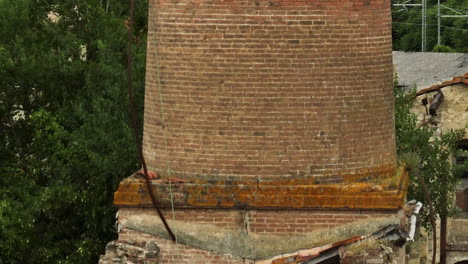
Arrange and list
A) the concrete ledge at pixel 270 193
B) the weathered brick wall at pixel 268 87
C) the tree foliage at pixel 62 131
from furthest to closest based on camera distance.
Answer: the tree foliage at pixel 62 131 → the weathered brick wall at pixel 268 87 → the concrete ledge at pixel 270 193

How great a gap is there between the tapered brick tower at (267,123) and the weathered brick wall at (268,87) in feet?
0.04

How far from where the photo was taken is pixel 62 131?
818 inches

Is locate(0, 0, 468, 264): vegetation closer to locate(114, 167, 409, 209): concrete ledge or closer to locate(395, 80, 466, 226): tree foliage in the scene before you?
locate(395, 80, 466, 226): tree foliage

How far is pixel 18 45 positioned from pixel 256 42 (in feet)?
28.3

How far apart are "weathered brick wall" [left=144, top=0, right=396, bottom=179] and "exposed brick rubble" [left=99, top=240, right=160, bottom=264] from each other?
908 mm

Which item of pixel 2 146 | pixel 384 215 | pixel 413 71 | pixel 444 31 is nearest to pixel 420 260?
pixel 2 146

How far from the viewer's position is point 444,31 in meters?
67.4

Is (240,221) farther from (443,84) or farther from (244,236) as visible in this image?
(443,84)

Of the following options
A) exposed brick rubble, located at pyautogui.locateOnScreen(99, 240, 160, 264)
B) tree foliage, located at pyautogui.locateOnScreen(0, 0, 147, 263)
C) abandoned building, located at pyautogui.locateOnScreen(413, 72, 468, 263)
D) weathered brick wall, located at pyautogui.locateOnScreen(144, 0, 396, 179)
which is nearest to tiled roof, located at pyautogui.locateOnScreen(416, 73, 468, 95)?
abandoned building, located at pyautogui.locateOnScreen(413, 72, 468, 263)

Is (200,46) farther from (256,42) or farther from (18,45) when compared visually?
(18,45)

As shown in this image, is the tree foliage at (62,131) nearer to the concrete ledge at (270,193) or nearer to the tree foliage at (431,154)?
the tree foliage at (431,154)

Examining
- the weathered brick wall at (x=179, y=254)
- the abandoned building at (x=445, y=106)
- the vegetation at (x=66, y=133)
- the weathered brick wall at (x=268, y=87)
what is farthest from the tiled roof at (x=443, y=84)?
the weathered brick wall at (x=179, y=254)

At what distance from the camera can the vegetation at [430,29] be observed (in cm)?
6504

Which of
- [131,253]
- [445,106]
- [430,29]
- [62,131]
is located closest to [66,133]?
[62,131]
